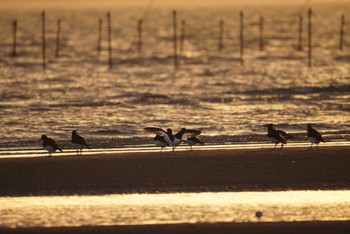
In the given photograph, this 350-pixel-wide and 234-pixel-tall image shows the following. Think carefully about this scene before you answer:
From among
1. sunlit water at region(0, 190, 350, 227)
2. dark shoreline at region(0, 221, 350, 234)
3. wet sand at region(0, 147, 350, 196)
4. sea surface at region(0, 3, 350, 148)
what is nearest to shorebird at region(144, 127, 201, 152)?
wet sand at region(0, 147, 350, 196)

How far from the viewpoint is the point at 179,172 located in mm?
18859

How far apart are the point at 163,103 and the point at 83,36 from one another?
9978cm

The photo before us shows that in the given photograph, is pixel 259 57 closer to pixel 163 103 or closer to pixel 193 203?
pixel 163 103

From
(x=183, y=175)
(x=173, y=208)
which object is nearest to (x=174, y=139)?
(x=183, y=175)

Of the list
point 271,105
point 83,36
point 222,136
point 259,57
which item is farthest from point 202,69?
point 83,36

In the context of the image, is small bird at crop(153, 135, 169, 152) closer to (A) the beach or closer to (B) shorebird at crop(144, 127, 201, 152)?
(B) shorebird at crop(144, 127, 201, 152)

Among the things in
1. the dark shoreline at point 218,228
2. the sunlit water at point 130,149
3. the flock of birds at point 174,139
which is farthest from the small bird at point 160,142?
the dark shoreline at point 218,228

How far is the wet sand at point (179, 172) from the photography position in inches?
683

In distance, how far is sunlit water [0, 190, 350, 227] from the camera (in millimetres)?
14656

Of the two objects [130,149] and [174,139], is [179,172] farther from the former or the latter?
[130,149]

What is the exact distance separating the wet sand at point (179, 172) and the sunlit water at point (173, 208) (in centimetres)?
64

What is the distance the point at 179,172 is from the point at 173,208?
3.45 meters

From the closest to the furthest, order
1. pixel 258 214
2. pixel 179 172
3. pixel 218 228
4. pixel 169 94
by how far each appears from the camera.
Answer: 1. pixel 218 228
2. pixel 258 214
3. pixel 179 172
4. pixel 169 94

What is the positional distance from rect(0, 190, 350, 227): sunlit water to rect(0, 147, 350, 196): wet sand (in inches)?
25.4
